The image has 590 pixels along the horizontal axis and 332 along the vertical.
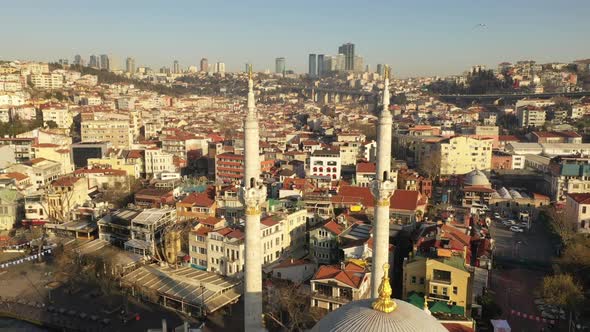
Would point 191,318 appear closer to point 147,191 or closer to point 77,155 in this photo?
point 147,191

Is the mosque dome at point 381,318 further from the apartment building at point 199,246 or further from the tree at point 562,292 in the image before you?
the apartment building at point 199,246

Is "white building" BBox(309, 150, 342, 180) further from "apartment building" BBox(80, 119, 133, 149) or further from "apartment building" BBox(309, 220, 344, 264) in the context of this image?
"apartment building" BBox(80, 119, 133, 149)

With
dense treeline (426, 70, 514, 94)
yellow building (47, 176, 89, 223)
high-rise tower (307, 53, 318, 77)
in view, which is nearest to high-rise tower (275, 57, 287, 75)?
high-rise tower (307, 53, 318, 77)

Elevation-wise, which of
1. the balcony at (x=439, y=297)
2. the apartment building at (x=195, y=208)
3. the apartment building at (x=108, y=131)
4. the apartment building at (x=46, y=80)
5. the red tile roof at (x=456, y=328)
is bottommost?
the balcony at (x=439, y=297)

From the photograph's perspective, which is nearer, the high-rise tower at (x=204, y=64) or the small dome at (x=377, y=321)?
the small dome at (x=377, y=321)

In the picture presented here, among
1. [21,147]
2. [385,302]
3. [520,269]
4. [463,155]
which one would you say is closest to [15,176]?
[21,147]

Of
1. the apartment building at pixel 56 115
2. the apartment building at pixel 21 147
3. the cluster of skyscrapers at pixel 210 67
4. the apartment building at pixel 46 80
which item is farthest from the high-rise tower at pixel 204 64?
the apartment building at pixel 21 147

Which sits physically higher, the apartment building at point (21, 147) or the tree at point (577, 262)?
the apartment building at point (21, 147)
